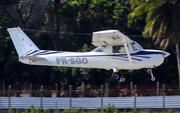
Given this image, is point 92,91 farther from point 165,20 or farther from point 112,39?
point 165,20

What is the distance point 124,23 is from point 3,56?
950 cm

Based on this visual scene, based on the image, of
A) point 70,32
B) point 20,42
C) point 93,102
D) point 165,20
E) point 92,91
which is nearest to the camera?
point 20,42

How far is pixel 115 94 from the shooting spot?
20.1 metres

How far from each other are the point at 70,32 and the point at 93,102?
1023cm

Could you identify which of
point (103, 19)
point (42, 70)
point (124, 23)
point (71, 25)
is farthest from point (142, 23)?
point (42, 70)

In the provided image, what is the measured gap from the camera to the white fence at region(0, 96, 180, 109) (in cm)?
1884

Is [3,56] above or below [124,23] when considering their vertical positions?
below

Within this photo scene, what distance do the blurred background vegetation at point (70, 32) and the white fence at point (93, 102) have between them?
4893 mm

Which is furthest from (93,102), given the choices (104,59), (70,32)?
Result: (70,32)

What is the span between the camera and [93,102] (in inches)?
742

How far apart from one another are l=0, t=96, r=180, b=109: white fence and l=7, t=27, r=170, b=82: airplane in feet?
11.5

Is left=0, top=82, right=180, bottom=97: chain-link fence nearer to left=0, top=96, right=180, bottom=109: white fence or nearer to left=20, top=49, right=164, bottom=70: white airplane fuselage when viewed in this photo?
left=0, top=96, right=180, bottom=109: white fence

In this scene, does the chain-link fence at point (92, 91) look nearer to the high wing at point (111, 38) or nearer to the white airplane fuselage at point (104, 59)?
the white airplane fuselage at point (104, 59)

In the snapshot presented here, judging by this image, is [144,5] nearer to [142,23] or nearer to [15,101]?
[142,23]
